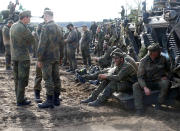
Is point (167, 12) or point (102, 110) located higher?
point (167, 12)

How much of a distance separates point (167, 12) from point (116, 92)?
1826mm

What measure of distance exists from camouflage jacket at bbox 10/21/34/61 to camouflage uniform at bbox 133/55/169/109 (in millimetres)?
2113

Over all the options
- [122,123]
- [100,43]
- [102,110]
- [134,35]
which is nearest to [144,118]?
[122,123]

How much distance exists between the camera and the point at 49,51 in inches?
242

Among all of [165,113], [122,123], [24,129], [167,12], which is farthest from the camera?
[167,12]

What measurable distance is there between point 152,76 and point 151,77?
0.09 feet

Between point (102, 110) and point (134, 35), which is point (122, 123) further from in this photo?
point (134, 35)

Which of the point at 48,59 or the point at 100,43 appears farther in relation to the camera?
the point at 100,43

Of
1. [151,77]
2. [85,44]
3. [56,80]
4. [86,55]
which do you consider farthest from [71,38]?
[151,77]

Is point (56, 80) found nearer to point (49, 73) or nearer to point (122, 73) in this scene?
point (49, 73)

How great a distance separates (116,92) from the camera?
6.58 m

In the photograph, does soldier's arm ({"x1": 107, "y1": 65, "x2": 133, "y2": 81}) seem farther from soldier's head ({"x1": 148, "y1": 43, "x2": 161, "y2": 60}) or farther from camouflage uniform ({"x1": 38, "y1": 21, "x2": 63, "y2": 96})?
camouflage uniform ({"x1": 38, "y1": 21, "x2": 63, "y2": 96})

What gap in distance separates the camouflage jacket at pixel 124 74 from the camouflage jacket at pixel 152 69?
0.87ft

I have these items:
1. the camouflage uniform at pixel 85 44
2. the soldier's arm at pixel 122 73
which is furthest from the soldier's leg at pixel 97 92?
the camouflage uniform at pixel 85 44
